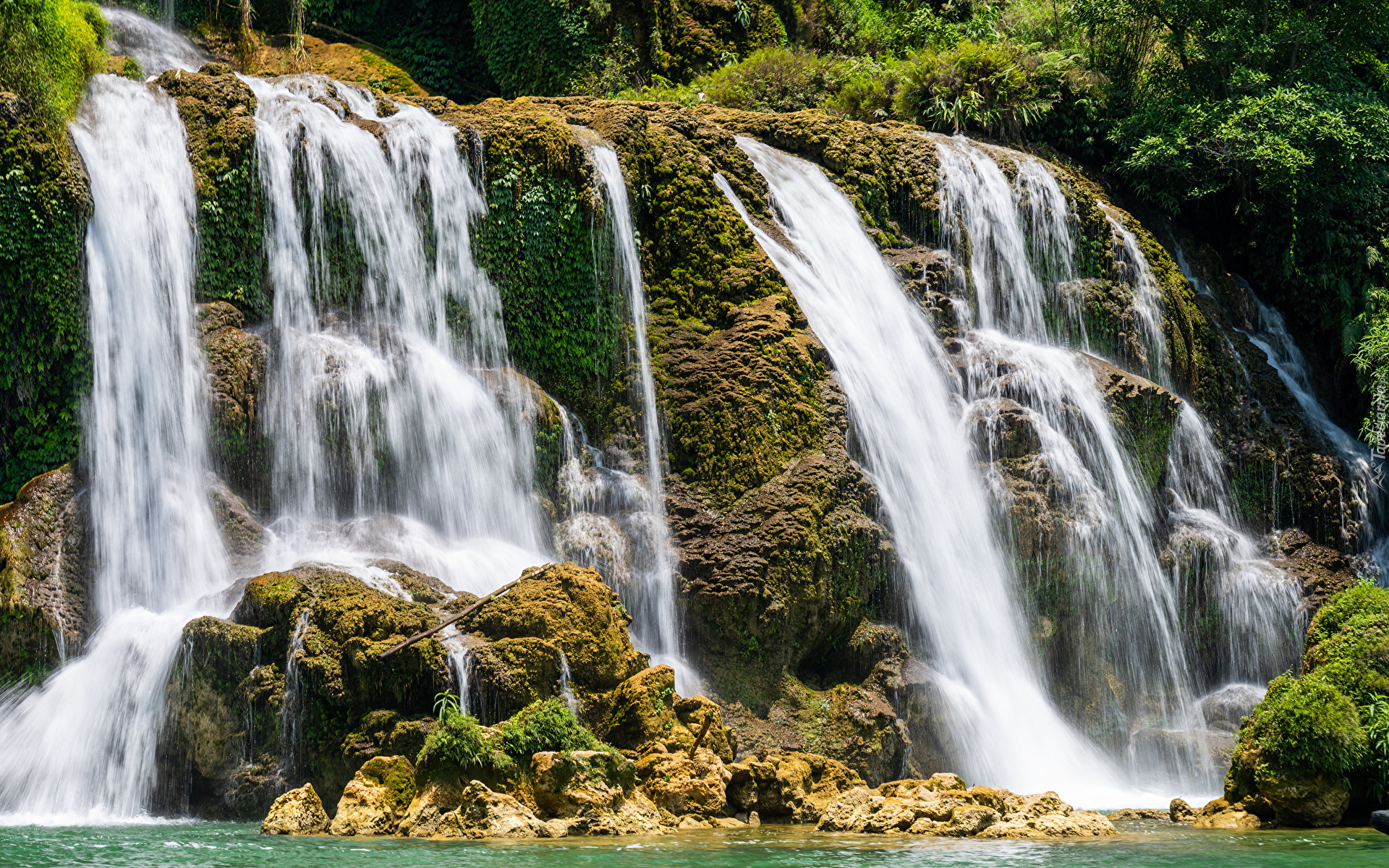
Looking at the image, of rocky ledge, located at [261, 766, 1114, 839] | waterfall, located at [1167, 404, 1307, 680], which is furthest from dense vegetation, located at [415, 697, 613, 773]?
waterfall, located at [1167, 404, 1307, 680]

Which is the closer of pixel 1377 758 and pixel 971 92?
pixel 1377 758

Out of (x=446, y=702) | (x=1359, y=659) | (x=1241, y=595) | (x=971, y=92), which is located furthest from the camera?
(x=971, y=92)

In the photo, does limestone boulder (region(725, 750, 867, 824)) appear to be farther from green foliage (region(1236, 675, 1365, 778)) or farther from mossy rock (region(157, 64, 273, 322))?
mossy rock (region(157, 64, 273, 322))

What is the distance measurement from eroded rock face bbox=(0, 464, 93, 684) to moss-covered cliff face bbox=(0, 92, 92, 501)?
2.10 ft

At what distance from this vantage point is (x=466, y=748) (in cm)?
1016

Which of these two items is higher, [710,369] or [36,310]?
[36,310]

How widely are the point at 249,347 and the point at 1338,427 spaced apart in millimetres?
18942

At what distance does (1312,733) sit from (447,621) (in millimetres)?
7876

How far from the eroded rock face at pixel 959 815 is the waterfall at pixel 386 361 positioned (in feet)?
16.6

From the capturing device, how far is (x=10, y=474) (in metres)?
13.6

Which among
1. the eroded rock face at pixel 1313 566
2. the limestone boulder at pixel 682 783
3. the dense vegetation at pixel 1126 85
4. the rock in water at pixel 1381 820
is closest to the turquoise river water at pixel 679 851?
the rock in water at pixel 1381 820

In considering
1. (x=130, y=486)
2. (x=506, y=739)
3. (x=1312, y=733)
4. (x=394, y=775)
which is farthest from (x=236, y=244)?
(x=1312, y=733)

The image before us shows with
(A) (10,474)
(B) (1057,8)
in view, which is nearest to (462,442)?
(A) (10,474)

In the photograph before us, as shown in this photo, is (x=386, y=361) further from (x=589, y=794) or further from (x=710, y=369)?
Answer: (x=589, y=794)
